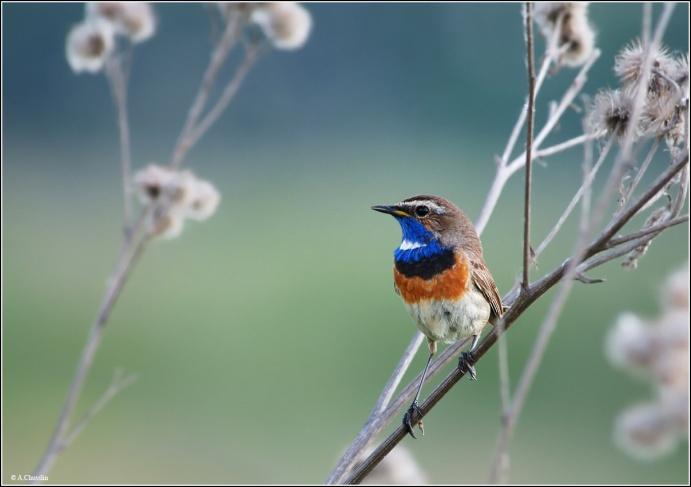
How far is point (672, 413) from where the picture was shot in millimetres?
2182

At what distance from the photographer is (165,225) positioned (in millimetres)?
3191

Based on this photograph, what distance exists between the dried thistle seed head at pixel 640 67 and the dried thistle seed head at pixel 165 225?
4.76ft

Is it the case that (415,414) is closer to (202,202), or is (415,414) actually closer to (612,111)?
(612,111)

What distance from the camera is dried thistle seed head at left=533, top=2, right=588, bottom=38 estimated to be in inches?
133

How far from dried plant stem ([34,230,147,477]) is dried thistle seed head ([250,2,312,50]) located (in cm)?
108

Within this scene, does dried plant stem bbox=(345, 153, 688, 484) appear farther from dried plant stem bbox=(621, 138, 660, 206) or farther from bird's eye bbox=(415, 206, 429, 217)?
bird's eye bbox=(415, 206, 429, 217)

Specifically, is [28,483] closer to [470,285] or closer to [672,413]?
[470,285]

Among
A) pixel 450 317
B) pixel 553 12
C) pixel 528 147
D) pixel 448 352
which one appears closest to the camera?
pixel 528 147

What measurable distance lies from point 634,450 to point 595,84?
989 cm

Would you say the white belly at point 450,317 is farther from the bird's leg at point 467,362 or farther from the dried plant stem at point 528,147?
the dried plant stem at point 528,147

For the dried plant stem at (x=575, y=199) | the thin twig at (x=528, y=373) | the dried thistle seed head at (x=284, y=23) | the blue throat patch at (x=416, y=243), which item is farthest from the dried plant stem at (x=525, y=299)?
the dried thistle seed head at (x=284, y=23)

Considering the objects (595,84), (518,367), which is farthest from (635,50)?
(595,84)

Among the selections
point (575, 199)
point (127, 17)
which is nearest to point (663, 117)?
point (575, 199)

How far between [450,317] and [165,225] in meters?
1.00
